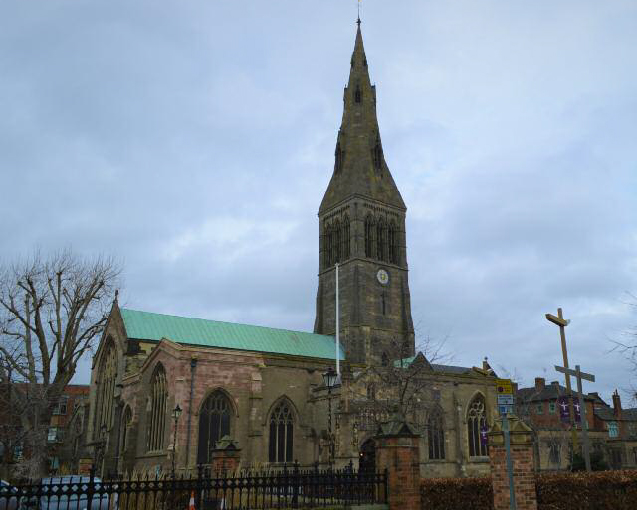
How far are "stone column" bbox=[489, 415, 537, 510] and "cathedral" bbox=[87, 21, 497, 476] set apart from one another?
32.7 ft

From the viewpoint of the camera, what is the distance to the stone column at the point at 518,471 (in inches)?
548

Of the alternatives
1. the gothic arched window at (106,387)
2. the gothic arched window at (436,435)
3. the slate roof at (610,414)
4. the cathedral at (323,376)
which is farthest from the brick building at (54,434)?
the slate roof at (610,414)

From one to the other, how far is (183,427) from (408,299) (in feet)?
93.7

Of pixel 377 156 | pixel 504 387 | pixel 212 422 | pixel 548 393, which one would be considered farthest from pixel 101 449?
pixel 548 393

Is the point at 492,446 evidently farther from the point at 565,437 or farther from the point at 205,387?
the point at 565,437

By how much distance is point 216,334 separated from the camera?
145 ft

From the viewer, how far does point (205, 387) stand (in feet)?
116

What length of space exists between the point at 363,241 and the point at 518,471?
41.8 metres

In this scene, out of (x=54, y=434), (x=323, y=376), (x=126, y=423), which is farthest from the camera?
(x=126, y=423)

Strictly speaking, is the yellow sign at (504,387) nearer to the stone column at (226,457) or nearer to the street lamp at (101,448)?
the stone column at (226,457)

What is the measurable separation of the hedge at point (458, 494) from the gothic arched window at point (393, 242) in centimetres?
3968

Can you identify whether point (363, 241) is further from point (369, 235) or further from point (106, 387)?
point (106, 387)

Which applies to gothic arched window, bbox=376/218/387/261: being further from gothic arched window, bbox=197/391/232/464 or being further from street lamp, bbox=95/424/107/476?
street lamp, bbox=95/424/107/476

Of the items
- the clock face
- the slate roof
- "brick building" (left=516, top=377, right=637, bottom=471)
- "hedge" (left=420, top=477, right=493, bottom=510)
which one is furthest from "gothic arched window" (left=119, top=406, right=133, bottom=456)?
the slate roof
